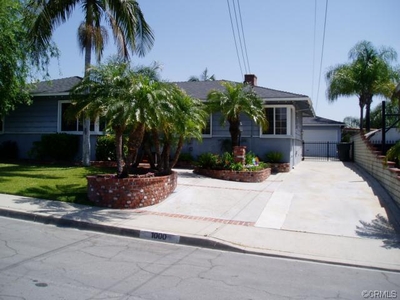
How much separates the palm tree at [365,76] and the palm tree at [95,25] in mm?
13507

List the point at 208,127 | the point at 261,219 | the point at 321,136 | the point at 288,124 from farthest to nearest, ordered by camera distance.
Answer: the point at 321,136, the point at 208,127, the point at 288,124, the point at 261,219

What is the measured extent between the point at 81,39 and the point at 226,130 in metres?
7.77

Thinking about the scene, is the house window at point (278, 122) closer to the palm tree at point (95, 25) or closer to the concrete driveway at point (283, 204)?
the concrete driveway at point (283, 204)

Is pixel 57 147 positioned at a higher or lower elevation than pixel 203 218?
higher

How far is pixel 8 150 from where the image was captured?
19406mm

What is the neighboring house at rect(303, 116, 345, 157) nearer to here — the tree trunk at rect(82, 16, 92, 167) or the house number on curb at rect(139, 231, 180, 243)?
the tree trunk at rect(82, 16, 92, 167)

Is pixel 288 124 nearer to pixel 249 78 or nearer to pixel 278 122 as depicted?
pixel 278 122

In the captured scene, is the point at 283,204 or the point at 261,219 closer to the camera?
the point at 261,219

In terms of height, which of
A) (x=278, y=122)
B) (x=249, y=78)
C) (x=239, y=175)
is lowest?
(x=239, y=175)

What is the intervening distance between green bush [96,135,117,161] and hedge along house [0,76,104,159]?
4.47 ft

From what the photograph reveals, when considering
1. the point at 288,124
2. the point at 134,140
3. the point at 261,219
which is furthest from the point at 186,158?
the point at 261,219

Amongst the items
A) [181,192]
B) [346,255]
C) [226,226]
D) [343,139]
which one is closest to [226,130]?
[181,192]

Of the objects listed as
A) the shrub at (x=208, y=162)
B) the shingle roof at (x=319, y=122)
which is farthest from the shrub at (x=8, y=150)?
the shingle roof at (x=319, y=122)

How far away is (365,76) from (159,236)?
2029 centimetres
